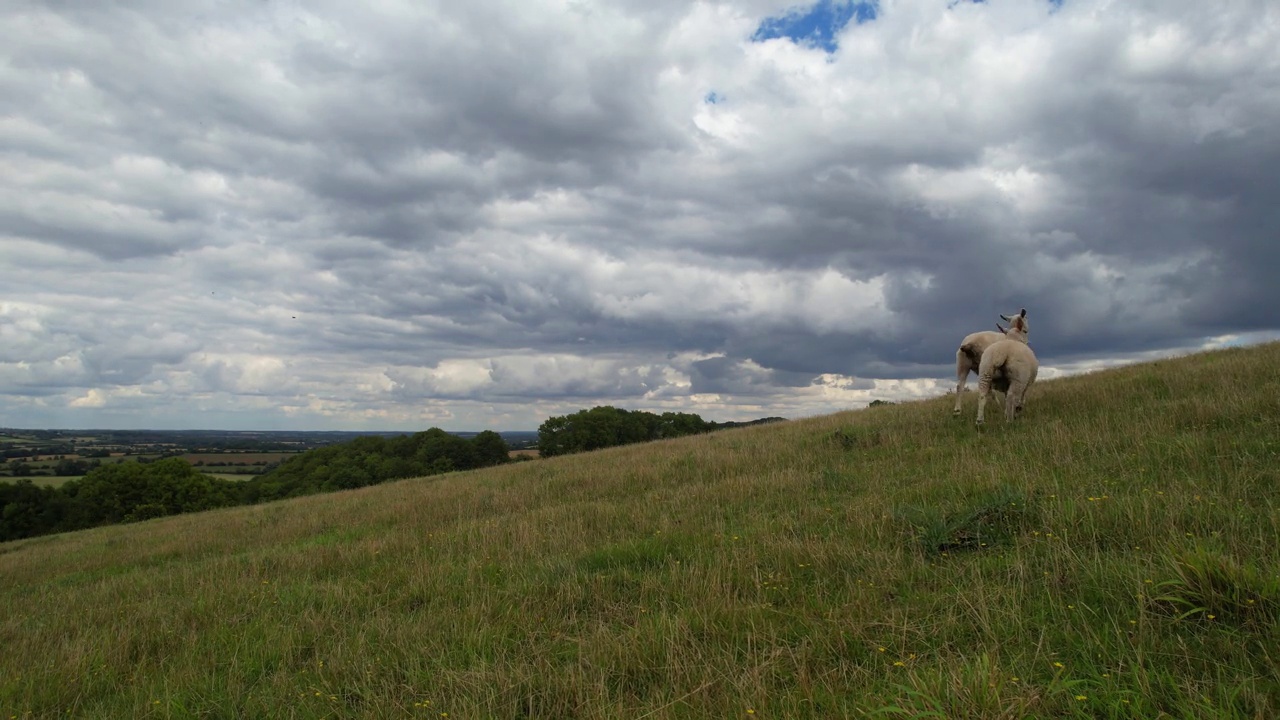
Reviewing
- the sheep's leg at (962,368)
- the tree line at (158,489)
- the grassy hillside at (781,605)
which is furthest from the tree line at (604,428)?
the grassy hillside at (781,605)

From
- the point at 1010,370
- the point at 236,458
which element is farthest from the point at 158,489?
the point at 1010,370

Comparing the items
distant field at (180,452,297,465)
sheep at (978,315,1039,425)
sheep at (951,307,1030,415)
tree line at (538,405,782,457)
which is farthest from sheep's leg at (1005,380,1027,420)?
distant field at (180,452,297,465)

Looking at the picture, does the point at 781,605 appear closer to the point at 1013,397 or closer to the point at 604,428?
the point at 1013,397

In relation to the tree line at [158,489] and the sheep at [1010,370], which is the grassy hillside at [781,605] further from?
the tree line at [158,489]

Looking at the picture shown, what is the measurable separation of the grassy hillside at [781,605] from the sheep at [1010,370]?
1934 millimetres

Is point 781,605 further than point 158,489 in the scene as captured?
No

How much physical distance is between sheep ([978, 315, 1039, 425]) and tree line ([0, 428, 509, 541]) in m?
50.8

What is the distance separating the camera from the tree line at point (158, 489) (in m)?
52.0

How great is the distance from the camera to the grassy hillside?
3.26m

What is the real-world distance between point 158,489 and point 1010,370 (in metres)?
67.2

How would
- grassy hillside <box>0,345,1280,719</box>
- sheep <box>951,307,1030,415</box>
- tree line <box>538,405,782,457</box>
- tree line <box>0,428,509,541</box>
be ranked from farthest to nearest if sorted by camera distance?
tree line <box>538,405,782,457</box> < tree line <box>0,428,509,541</box> < sheep <box>951,307,1030,415</box> < grassy hillside <box>0,345,1280,719</box>

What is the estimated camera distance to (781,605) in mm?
4672

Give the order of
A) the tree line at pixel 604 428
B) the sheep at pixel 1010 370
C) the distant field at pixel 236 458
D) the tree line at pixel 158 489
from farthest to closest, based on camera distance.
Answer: the distant field at pixel 236 458 < the tree line at pixel 604 428 < the tree line at pixel 158 489 < the sheep at pixel 1010 370

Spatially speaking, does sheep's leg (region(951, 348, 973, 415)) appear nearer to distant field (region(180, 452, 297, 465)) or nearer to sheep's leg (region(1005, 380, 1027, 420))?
sheep's leg (region(1005, 380, 1027, 420))
